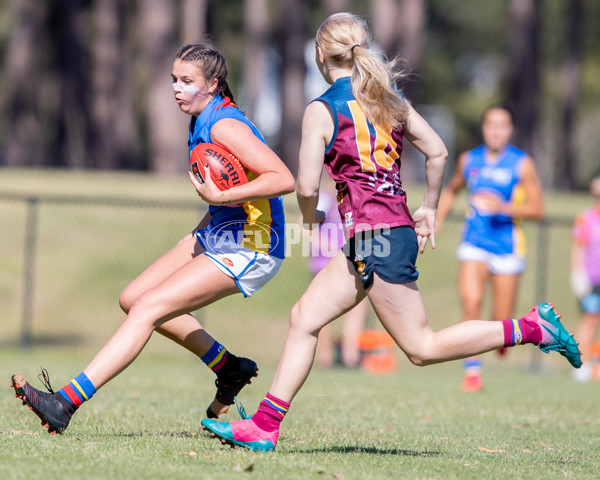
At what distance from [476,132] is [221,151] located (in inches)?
1818

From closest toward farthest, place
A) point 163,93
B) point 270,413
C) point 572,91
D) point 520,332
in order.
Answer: point 270,413 → point 520,332 → point 163,93 → point 572,91

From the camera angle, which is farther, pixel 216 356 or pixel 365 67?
pixel 216 356

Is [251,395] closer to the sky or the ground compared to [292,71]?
closer to the ground

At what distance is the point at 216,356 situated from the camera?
553 centimetres

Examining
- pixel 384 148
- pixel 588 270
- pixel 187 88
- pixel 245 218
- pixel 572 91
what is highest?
pixel 572 91

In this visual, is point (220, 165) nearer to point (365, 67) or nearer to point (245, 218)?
point (245, 218)

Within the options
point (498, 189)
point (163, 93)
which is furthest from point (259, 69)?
point (498, 189)

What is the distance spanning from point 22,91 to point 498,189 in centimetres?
2177

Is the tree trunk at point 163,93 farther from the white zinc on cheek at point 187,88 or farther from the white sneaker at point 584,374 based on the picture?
the white zinc on cheek at point 187,88

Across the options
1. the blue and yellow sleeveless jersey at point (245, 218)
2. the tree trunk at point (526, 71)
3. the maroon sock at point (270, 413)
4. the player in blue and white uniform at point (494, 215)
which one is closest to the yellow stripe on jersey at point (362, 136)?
the blue and yellow sleeveless jersey at point (245, 218)

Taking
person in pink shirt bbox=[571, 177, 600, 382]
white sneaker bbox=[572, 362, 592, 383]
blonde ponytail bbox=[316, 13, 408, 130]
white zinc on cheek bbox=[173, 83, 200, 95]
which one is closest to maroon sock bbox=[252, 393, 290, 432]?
blonde ponytail bbox=[316, 13, 408, 130]

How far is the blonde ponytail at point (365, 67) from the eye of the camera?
15.0ft

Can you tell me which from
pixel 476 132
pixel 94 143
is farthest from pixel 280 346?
pixel 476 132

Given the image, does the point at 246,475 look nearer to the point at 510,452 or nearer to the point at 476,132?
the point at 510,452
